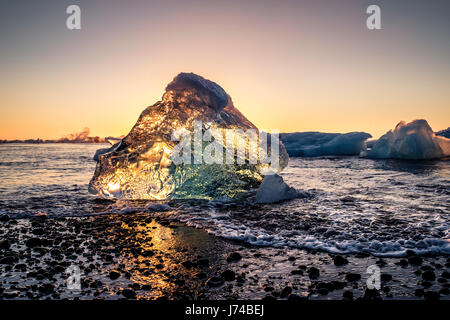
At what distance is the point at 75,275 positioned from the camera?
2.44 meters

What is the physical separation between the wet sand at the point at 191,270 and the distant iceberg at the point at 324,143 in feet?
75.8

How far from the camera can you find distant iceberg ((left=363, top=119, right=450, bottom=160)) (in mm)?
17203

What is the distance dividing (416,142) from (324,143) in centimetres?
933

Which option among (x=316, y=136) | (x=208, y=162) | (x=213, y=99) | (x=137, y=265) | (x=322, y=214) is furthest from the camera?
(x=316, y=136)

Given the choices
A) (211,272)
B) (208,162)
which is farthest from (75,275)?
(208,162)

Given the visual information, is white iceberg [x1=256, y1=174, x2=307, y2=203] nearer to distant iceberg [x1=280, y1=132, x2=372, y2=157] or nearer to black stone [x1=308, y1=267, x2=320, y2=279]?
black stone [x1=308, y1=267, x2=320, y2=279]

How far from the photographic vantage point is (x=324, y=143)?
2645 cm

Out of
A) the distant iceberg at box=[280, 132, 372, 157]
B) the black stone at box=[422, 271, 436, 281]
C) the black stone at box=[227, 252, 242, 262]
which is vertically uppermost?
the distant iceberg at box=[280, 132, 372, 157]

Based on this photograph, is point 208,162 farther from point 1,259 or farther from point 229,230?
point 1,259

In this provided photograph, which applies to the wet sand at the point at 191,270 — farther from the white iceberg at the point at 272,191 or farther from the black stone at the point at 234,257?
the white iceberg at the point at 272,191

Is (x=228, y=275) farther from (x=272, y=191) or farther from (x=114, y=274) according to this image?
(x=272, y=191)

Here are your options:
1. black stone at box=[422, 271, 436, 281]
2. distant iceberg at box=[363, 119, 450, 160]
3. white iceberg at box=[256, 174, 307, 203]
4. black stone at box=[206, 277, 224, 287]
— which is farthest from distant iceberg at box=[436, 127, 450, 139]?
black stone at box=[206, 277, 224, 287]

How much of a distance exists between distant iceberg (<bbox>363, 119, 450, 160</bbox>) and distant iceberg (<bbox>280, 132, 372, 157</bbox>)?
449 centimetres
